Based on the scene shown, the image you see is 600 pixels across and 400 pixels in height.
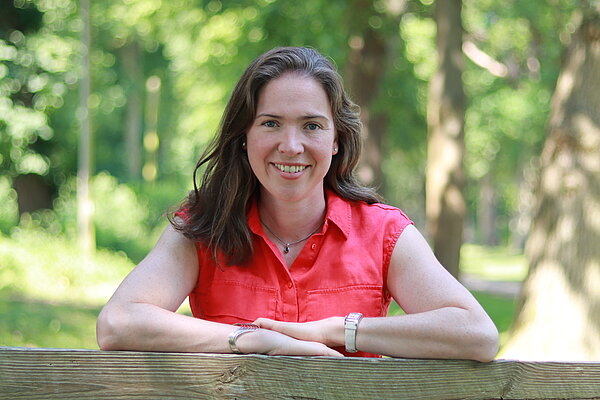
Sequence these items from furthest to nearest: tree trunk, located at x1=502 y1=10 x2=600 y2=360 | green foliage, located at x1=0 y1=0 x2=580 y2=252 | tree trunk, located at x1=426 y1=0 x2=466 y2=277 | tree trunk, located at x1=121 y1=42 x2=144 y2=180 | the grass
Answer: tree trunk, located at x1=121 y1=42 x2=144 y2=180 → green foliage, located at x1=0 y1=0 x2=580 y2=252 → tree trunk, located at x1=426 y1=0 x2=466 y2=277 → the grass → tree trunk, located at x1=502 y1=10 x2=600 y2=360

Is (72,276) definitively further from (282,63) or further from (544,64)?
(282,63)

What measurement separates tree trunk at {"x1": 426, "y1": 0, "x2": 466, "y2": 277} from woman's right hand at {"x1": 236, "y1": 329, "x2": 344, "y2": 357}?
10.4m

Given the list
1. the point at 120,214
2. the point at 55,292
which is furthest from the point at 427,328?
the point at 120,214

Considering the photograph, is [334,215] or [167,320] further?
[334,215]

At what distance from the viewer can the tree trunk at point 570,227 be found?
→ 24.0ft

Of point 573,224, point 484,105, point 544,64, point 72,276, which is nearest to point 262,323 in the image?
point 573,224

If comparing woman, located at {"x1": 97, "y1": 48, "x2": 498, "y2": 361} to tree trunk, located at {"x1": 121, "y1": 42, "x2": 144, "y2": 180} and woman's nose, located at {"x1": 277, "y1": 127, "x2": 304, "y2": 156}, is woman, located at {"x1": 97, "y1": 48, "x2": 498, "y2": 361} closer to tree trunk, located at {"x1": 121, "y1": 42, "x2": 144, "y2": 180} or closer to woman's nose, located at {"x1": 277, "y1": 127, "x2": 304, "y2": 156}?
woman's nose, located at {"x1": 277, "y1": 127, "x2": 304, "y2": 156}

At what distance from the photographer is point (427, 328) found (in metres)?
2.26

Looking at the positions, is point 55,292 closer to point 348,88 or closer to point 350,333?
point 348,88

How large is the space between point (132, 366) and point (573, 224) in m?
6.13

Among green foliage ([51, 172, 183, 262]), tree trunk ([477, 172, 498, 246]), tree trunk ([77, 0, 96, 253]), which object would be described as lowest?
tree trunk ([477, 172, 498, 246])

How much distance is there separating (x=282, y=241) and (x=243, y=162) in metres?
0.28

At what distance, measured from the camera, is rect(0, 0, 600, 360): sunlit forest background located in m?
7.51

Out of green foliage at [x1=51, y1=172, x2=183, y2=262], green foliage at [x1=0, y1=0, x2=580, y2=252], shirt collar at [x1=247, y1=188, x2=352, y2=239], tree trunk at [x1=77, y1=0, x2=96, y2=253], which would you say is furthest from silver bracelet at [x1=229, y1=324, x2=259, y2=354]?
green foliage at [x1=51, y1=172, x2=183, y2=262]
